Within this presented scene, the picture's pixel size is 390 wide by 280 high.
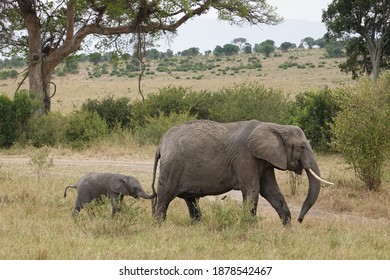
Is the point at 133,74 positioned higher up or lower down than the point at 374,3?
lower down

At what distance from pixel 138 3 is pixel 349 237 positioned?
19.0 metres

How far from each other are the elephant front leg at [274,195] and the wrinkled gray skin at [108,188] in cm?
175

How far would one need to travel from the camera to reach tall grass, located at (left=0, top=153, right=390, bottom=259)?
6629 mm

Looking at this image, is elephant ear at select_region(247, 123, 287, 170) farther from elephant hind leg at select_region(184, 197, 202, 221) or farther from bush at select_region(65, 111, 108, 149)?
bush at select_region(65, 111, 108, 149)

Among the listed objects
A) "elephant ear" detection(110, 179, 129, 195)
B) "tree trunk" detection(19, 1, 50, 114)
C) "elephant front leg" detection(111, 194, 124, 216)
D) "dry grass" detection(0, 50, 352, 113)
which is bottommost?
"dry grass" detection(0, 50, 352, 113)

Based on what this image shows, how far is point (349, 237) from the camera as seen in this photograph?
26.4 ft

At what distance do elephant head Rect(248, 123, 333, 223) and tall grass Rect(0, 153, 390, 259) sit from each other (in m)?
0.66

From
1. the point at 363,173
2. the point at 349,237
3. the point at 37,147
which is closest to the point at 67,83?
the point at 37,147

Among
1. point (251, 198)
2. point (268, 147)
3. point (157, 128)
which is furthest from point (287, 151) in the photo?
point (157, 128)

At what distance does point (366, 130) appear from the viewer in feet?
44.2

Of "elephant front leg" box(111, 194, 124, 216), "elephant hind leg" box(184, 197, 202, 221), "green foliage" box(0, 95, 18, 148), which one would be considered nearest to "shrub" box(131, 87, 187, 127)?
"green foliage" box(0, 95, 18, 148)

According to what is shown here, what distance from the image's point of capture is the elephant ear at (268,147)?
8586 mm

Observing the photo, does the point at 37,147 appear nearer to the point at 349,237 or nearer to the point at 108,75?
the point at 349,237

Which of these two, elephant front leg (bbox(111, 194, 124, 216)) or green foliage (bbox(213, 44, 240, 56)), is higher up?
green foliage (bbox(213, 44, 240, 56))
